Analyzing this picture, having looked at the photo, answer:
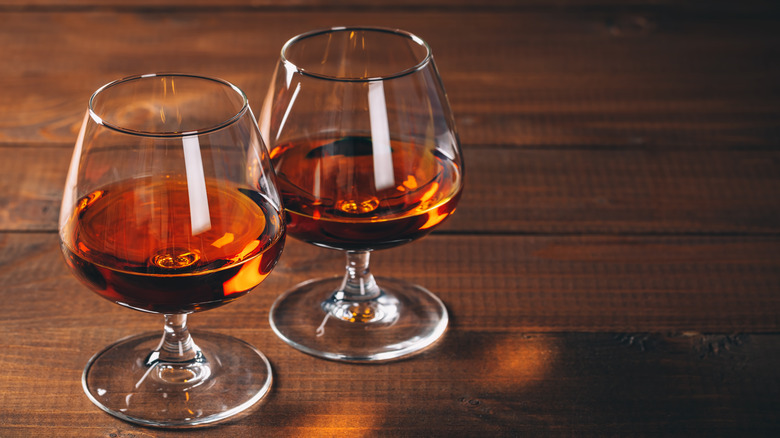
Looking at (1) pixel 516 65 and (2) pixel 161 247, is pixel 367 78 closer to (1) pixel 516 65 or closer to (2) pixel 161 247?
(2) pixel 161 247

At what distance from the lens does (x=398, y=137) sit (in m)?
0.90

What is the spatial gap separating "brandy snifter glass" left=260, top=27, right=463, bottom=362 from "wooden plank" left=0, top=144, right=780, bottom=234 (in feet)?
0.76

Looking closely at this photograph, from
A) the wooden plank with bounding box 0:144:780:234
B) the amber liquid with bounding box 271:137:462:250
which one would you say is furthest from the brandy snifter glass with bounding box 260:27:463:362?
the wooden plank with bounding box 0:144:780:234

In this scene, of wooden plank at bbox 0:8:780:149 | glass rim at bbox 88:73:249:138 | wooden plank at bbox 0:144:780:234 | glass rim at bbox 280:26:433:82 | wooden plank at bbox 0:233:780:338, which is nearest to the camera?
glass rim at bbox 88:73:249:138

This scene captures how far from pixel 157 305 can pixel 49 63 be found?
0.89 meters

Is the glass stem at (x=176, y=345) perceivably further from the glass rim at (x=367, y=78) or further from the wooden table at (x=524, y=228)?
the glass rim at (x=367, y=78)

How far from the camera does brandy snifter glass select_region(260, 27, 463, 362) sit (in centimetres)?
87

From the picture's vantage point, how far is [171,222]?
0.76 m

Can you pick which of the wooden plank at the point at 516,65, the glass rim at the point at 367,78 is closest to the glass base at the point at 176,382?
the glass rim at the point at 367,78

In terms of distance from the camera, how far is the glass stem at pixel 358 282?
0.99m

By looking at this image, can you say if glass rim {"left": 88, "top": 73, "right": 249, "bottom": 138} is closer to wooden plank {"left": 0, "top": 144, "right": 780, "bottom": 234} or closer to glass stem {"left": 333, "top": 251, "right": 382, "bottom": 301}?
glass stem {"left": 333, "top": 251, "right": 382, "bottom": 301}

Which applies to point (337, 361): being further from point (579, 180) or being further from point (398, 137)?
point (579, 180)

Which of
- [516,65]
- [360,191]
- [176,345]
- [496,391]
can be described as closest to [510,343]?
[496,391]

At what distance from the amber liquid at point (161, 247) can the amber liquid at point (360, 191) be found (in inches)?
3.4
